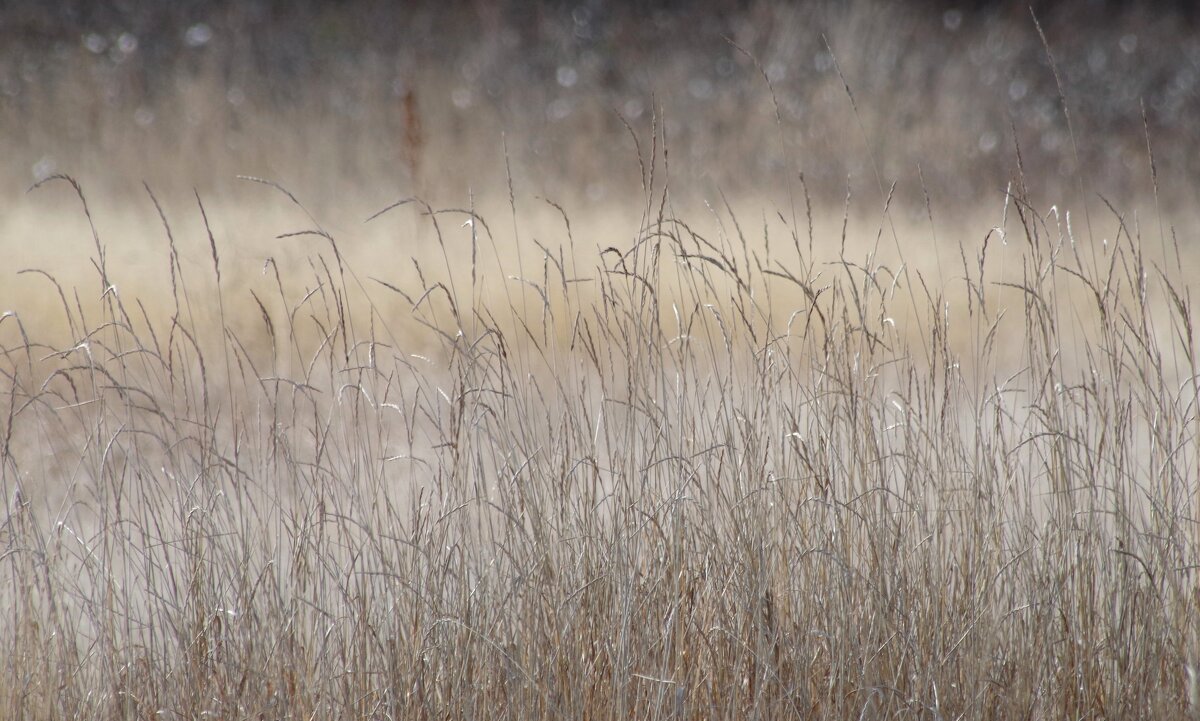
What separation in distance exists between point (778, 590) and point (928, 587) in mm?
220

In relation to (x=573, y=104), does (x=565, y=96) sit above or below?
above

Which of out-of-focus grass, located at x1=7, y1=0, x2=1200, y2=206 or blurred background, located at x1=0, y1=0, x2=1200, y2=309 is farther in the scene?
out-of-focus grass, located at x1=7, y1=0, x2=1200, y2=206

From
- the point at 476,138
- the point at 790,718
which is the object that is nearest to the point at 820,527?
the point at 790,718

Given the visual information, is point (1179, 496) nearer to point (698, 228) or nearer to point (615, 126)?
point (698, 228)

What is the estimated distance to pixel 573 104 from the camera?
8.03 meters

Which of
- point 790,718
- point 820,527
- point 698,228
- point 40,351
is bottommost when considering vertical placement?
point 790,718

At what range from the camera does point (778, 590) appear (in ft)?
5.44

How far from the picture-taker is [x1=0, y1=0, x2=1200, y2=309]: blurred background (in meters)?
7.20

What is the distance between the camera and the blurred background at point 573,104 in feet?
23.6

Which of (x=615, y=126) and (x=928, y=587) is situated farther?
(x=615, y=126)

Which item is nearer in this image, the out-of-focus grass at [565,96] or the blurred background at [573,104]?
the blurred background at [573,104]

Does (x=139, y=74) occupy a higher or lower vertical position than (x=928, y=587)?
higher

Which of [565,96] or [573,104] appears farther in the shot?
[565,96]

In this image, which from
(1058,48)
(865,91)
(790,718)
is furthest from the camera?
(1058,48)
